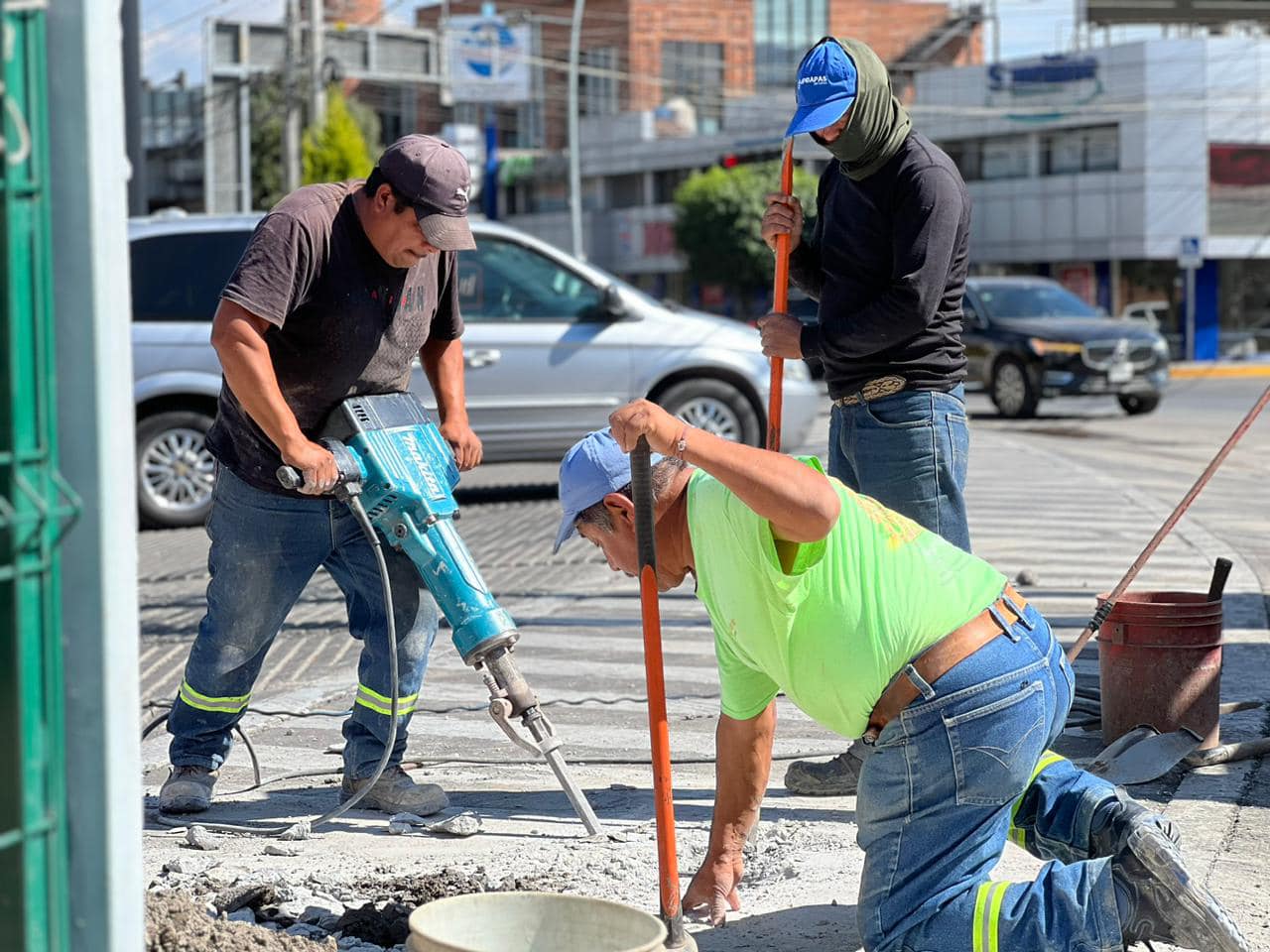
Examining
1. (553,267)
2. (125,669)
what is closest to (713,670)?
(125,669)

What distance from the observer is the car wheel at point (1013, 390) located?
814 inches

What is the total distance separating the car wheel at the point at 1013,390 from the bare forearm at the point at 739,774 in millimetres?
17619

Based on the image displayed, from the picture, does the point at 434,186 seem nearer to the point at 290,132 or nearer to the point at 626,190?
the point at 290,132

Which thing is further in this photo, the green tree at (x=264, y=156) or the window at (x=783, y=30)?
the window at (x=783, y=30)

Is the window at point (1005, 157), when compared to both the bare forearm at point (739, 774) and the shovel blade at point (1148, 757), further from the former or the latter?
the bare forearm at point (739, 774)

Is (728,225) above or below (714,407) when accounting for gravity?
above

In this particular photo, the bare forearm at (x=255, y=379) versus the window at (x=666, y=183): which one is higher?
the window at (x=666, y=183)

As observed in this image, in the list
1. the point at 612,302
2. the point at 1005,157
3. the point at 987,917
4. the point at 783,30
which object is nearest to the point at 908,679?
the point at 987,917

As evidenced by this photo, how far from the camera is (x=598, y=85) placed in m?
69.4

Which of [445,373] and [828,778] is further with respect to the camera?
[445,373]

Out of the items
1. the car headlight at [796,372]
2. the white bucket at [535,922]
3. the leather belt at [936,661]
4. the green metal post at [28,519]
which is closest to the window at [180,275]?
the car headlight at [796,372]

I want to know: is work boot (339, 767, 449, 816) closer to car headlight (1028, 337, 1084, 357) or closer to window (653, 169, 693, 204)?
car headlight (1028, 337, 1084, 357)

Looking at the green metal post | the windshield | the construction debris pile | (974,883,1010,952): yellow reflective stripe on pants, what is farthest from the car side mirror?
the windshield

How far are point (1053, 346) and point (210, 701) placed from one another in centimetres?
1695
